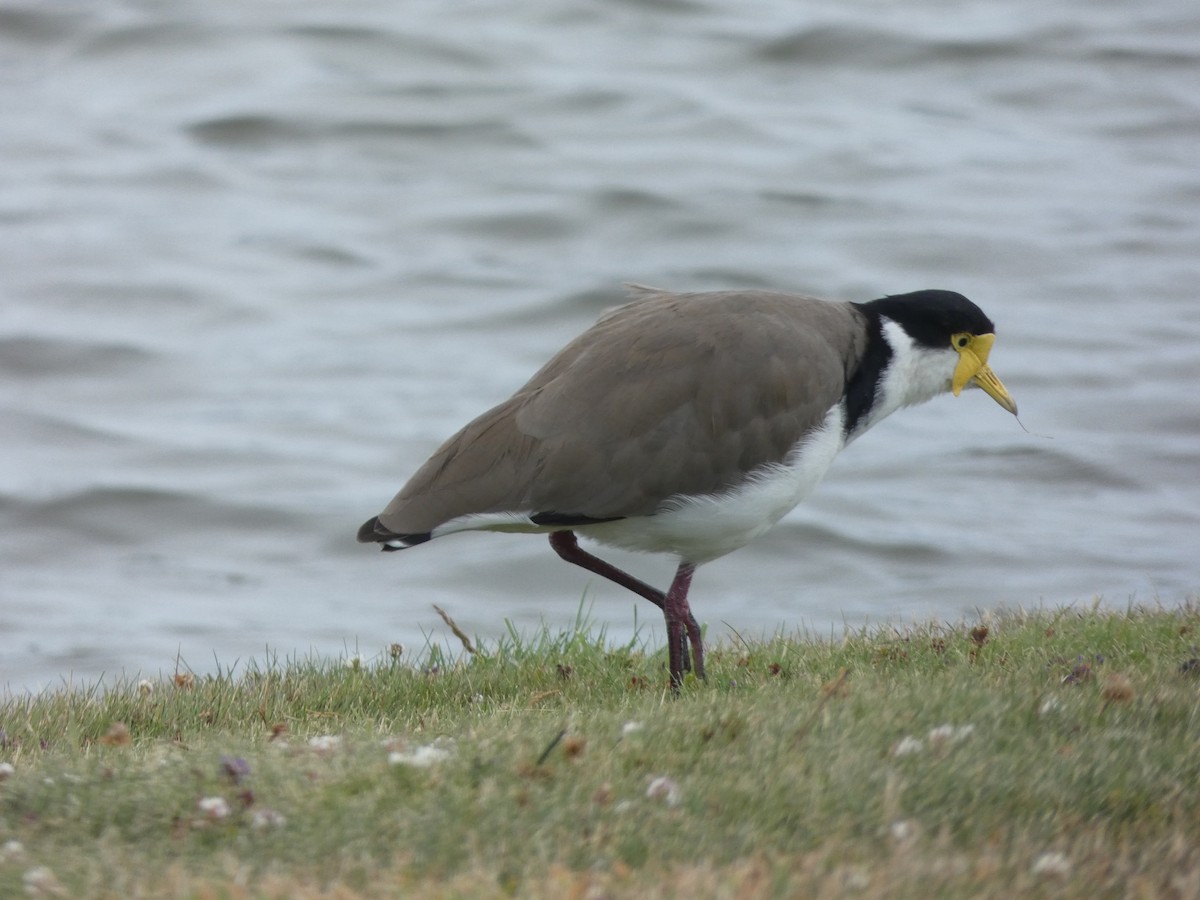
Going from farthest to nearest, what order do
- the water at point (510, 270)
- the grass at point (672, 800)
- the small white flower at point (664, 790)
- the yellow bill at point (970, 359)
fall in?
1. the water at point (510, 270)
2. the yellow bill at point (970, 359)
3. the small white flower at point (664, 790)
4. the grass at point (672, 800)

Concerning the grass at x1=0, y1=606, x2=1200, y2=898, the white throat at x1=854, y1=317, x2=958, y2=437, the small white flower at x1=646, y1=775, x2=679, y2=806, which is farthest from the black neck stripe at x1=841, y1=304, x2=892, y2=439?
the small white flower at x1=646, y1=775, x2=679, y2=806

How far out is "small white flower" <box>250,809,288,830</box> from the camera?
4.53m

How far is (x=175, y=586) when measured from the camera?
1430 centimetres

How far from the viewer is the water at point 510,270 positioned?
1427cm

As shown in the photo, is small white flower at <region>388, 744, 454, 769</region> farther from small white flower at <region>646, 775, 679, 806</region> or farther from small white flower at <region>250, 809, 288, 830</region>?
small white flower at <region>646, 775, 679, 806</region>

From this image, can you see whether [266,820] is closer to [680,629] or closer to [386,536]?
[386,536]

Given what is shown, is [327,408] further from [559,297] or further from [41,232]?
[41,232]

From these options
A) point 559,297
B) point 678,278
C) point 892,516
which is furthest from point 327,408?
point 892,516

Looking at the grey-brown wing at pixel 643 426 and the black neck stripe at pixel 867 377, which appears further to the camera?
the black neck stripe at pixel 867 377

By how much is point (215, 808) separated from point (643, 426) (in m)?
2.72

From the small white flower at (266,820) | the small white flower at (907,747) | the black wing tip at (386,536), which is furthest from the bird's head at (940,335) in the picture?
the small white flower at (266,820)

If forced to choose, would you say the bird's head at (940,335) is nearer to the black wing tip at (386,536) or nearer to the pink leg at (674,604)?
the pink leg at (674,604)

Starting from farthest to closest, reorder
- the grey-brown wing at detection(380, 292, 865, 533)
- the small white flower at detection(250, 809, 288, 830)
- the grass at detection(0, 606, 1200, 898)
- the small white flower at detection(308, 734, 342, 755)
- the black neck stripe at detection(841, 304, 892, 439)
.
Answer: the black neck stripe at detection(841, 304, 892, 439) < the grey-brown wing at detection(380, 292, 865, 533) < the small white flower at detection(308, 734, 342, 755) < the small white flower at detection(250, 809, 288, 830) < the grass at detection(0, 606, 1200, 898)

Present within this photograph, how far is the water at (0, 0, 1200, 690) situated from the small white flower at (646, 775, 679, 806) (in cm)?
366
